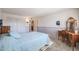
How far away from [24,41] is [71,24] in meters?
0.90

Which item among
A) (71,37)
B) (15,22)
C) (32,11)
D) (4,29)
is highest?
(32,11)

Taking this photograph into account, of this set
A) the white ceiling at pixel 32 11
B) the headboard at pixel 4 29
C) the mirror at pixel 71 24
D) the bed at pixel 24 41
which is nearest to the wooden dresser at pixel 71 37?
the mirror at pixel 71 24

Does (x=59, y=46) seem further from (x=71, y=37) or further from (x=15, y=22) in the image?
(x=15, y=22)

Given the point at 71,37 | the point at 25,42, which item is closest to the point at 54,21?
the point at 71,37

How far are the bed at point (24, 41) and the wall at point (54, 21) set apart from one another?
0.12 m

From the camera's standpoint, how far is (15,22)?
88.0 inches

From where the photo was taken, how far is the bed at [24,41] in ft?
7.20

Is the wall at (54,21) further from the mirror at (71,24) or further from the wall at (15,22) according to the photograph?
the wall at (15,22)

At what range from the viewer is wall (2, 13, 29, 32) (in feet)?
7.23
